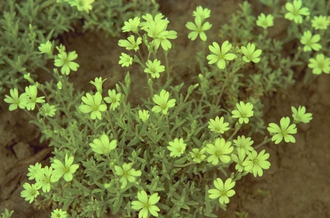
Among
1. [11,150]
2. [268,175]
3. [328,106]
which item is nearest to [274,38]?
[328,106]

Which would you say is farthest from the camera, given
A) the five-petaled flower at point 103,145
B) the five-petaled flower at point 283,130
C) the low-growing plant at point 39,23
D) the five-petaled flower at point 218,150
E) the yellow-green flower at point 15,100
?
the low-growing plant at point 39,23

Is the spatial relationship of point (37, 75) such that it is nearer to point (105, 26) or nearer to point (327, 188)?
point (105, 26)

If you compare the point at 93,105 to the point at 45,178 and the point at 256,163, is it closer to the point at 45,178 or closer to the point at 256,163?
the point at 45,178

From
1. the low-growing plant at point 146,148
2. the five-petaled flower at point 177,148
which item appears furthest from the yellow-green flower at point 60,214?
the five-petaled flower at point 177,148

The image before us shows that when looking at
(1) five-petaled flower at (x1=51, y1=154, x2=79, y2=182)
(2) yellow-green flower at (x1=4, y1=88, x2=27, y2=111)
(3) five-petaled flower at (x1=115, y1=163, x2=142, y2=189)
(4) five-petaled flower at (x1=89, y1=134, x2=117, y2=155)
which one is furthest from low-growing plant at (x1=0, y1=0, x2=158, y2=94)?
(3) five-petaled flower at (x1=115, y1=163, x2=142, y2=189)

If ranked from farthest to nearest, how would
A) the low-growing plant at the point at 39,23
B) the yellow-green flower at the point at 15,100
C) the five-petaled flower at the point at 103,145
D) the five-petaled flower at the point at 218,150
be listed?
the low-growing plant at the point at 39,23, the yellow-green flower at the point at 15,100, the five-petaled flower at the point at 218,150, the five-petaled flower at the point at 103,145

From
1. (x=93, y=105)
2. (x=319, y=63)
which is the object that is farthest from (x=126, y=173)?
(x=319, y=63)

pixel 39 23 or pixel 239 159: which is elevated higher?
pixel 39 23

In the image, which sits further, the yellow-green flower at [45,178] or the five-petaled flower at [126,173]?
the yellow-green flower at [45,178]

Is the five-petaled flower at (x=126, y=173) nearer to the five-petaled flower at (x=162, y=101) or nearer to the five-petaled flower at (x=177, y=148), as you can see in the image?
the five-petaled flower at (x=177, y=148)
